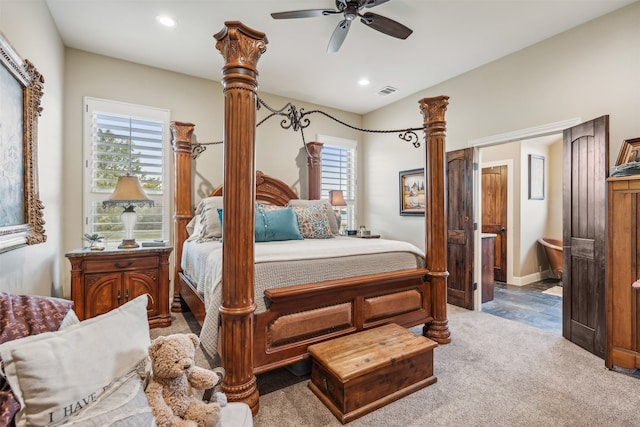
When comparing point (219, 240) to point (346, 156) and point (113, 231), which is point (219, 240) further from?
point (346, 156)

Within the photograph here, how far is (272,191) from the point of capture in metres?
4.34

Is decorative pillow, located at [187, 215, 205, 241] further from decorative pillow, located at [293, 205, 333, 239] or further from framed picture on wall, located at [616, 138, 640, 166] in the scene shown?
framed picture on wall, located at [616, 138, 640, 166]

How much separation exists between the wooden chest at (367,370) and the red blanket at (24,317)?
1.37 metres

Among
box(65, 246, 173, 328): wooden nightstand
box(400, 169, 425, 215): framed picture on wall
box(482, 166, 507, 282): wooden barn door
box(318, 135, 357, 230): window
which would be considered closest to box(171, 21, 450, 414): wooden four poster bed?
box(65, 246, 173, 328): wooden nightstand

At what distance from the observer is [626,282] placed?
2.29 meters

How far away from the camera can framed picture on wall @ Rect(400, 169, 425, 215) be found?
4.52 meters

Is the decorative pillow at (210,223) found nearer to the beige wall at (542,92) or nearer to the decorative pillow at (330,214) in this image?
the decorative pillow at (330,214)

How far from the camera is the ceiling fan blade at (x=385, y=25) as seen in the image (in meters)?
2.36

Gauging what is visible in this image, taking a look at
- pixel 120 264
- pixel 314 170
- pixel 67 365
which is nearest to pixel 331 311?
pixel 67 365

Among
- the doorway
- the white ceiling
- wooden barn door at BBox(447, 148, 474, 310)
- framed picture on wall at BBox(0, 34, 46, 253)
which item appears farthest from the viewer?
the doorway

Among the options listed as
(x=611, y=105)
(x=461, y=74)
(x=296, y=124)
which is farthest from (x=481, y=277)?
(x=296, y=124)

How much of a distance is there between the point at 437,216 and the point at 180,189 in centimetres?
292

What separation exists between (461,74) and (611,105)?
68.2 inches

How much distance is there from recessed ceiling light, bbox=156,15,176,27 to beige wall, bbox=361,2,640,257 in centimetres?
278
